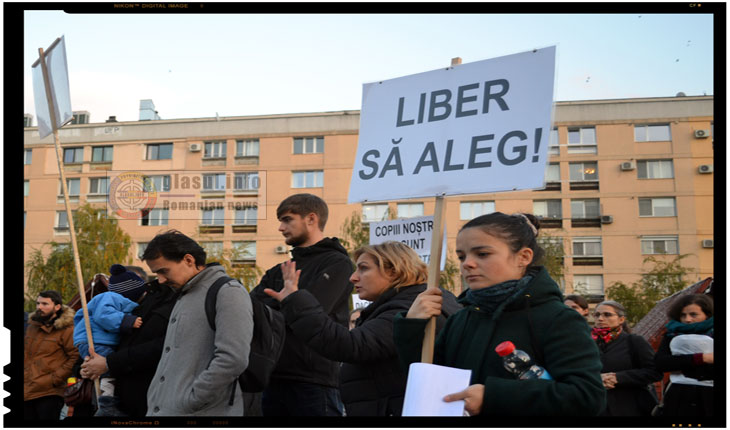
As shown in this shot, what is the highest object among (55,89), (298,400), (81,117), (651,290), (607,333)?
(81,117)

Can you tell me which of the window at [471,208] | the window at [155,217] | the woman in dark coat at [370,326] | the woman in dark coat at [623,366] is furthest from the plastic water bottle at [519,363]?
the window at [155,217]

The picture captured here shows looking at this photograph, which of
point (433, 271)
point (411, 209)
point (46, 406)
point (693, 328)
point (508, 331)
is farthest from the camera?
point (411, 209)

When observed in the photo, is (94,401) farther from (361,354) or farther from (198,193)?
(198,193)

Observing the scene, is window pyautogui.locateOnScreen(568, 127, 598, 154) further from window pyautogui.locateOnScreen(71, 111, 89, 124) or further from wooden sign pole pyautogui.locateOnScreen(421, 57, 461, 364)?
wooden sign pole pyautogui.locateOnScreen(421, 57, 461, 364)

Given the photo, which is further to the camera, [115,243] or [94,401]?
[115,243]

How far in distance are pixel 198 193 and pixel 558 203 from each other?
71.0 ft

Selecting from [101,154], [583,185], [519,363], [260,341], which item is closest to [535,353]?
[519,363]

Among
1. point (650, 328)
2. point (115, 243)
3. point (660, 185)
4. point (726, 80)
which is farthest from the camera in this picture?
point (660, 185)

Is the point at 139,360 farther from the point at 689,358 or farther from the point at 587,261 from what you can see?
the point at 587,261

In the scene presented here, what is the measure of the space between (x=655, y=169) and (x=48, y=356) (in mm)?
40737

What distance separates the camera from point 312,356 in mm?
4328

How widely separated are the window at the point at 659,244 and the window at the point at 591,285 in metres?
3.02

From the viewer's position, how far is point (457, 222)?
4275cm

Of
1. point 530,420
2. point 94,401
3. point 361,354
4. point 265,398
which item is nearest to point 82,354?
point 94,401
